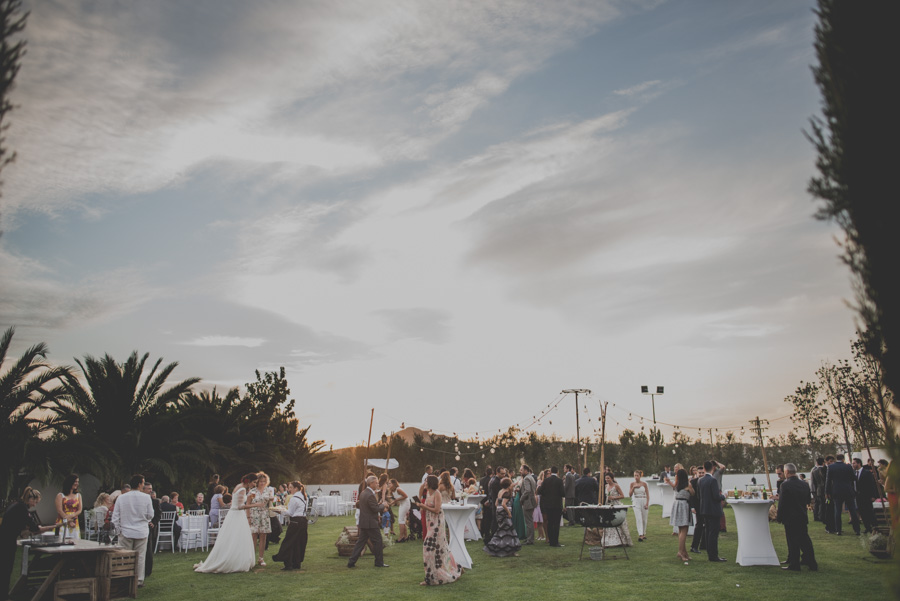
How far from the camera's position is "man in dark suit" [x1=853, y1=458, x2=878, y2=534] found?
1489 cm

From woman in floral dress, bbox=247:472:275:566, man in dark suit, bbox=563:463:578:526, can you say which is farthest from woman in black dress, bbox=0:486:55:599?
man in dark suit, bbox=563:463:578:526

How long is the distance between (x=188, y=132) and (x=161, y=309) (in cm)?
885

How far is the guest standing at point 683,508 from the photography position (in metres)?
12.3

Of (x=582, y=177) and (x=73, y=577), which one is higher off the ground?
(x=582, y=177)

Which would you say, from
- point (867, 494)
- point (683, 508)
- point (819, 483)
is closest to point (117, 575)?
point (683, 508)

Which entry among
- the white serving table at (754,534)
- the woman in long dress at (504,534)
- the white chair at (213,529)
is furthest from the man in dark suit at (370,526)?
the white serving table at (754,534)

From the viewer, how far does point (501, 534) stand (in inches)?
575

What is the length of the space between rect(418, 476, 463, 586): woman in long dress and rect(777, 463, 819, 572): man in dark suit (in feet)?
19.4

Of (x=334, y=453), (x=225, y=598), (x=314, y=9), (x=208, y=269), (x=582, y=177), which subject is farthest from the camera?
(x=334, y=453)

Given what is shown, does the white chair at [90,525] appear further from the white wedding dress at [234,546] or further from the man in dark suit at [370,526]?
the man in dark suit at [370,526]

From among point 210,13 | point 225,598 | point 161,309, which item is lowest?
point 225,598

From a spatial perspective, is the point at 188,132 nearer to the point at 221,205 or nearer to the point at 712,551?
the point at 221,205

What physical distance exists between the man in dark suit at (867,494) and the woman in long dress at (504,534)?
27.8 feet

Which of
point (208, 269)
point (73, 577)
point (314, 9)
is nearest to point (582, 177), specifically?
point (314, 9)
